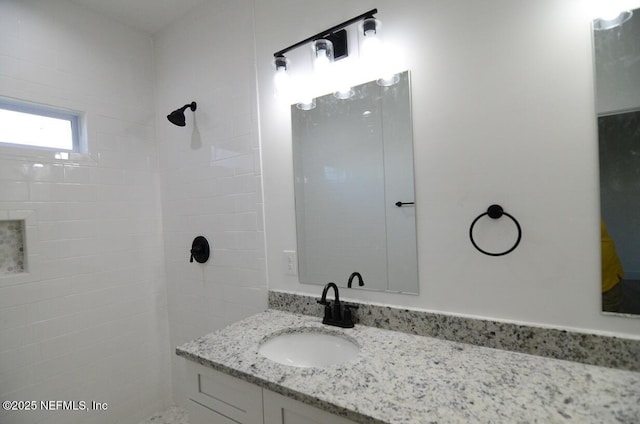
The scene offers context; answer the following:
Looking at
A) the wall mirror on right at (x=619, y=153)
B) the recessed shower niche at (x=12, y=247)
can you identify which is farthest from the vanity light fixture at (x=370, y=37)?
the recessed shower niche at (x=12, y=247)

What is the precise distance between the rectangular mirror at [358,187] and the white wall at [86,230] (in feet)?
4.14

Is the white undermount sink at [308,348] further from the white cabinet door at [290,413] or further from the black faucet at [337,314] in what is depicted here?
the white cabinet door at [290,413]

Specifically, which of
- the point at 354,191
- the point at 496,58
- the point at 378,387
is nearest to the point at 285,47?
the point at 354,191

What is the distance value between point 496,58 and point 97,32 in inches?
89.3

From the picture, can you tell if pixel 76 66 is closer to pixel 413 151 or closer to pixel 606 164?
pixel 413 151

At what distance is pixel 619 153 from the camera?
823mm

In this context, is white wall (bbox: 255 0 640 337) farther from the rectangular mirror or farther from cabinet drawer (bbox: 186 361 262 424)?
cabinet drawer (bbox: 186 361 262 424)

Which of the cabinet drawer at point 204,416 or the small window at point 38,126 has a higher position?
the small window at point 38,126

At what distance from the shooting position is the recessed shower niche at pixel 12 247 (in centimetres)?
143

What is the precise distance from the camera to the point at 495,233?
0.99 m

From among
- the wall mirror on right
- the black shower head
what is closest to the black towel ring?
the wall mirror on right

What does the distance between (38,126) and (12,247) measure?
0.68 m

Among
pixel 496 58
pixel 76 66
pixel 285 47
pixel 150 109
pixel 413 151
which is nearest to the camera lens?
pixel 496 58

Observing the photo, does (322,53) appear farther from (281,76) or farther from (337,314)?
(337,314)
